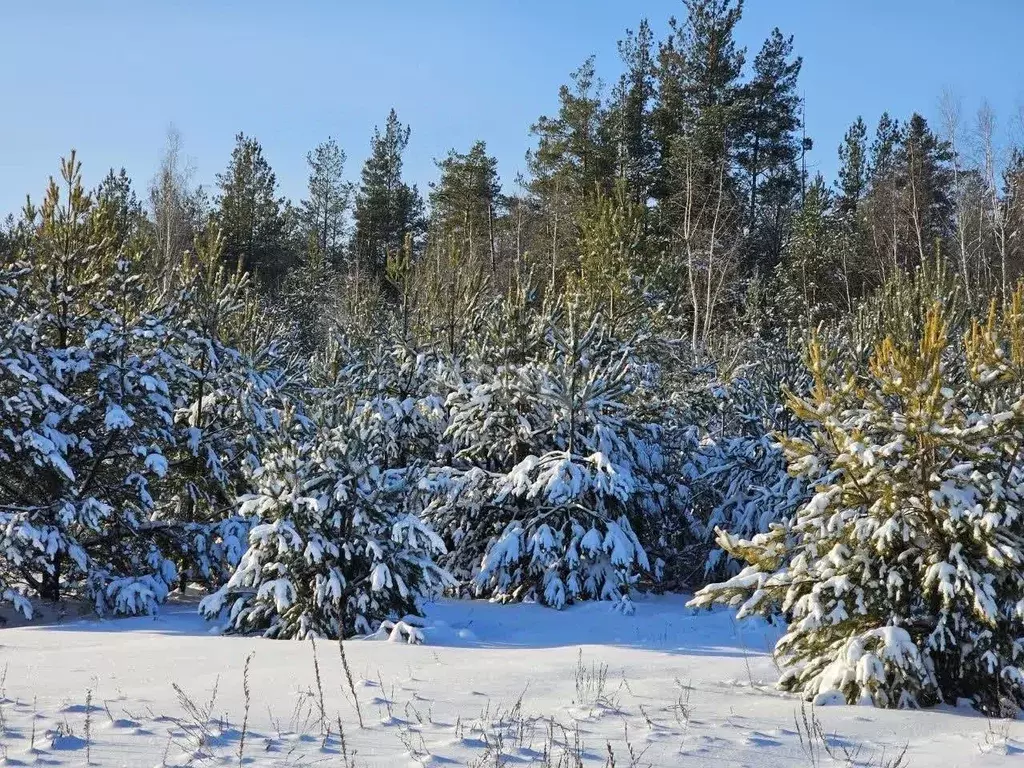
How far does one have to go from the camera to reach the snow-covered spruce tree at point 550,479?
11.5m

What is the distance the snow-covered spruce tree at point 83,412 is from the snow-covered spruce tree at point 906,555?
786cm

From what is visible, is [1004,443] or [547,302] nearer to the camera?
[1004,443]

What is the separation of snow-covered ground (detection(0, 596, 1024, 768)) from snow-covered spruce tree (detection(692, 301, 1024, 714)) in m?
0.33

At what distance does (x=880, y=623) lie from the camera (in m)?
6.20

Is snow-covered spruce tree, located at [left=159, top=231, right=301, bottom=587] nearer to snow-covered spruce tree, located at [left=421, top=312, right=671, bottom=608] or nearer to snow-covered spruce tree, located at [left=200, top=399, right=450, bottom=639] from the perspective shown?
snow-covered spruce tree, located at [left=200, top=399, right=450, bottom=639]

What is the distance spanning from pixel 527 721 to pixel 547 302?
9.45 m

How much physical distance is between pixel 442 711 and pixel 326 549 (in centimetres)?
387

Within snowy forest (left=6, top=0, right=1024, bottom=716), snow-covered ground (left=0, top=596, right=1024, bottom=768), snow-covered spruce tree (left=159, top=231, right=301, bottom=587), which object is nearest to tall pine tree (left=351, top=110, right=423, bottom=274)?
snowy forest (left=6, top=0, right=1024, bottom=716)

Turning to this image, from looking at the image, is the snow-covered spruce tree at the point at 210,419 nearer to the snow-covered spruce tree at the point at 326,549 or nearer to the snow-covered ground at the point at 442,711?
the snow-covered spruce tree at the point at 326,549

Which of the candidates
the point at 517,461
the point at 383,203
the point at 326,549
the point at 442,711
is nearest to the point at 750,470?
the point at 517,461

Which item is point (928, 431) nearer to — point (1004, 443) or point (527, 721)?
point (1004, 443)

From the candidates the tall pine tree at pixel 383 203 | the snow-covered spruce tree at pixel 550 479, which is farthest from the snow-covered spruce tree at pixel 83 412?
the tall pine tree at pixel 383 203

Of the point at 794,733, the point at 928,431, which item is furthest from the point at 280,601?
the point at 928,431

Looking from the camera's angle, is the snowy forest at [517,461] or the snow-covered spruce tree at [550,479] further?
the snow-covered spruce tree at [550,479]
